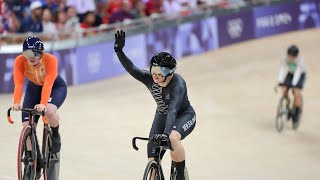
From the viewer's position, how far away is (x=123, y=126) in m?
14.5

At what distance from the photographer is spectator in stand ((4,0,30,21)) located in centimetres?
1597

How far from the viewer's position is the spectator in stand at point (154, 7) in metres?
19.3

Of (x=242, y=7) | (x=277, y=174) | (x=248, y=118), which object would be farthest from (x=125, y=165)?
(x=242, y=7)

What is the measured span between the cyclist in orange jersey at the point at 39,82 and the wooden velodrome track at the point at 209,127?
1.49 metres

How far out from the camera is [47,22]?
16312 millimetres

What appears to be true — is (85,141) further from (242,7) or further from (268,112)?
(242,7)

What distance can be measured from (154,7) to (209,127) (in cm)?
524

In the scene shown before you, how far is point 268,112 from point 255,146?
8.46 ft

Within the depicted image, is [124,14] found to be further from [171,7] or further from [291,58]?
[291,58]

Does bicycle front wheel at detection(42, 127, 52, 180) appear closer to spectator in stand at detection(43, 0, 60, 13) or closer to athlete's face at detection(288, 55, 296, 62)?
athlete's face at detection(288, 55, 296, 62)

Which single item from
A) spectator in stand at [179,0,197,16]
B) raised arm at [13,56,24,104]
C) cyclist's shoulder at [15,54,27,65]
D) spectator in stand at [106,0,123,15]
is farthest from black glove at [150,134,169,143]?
spectator in stand at [179,0,197,16]

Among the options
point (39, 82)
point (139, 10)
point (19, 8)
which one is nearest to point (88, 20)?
point (19, 8)

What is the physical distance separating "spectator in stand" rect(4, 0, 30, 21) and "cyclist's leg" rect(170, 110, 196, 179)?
310 inches

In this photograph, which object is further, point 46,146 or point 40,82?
point 46,146
